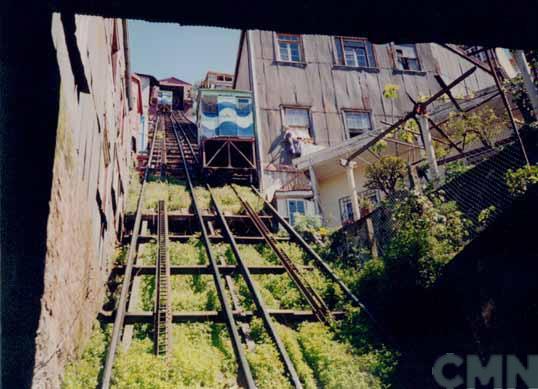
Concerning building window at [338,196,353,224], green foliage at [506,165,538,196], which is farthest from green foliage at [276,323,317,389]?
building window at [338,196,353,224]

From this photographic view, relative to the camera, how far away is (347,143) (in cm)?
1384

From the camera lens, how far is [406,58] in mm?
22109

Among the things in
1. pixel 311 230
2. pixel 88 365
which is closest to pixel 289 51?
pixel 311 230

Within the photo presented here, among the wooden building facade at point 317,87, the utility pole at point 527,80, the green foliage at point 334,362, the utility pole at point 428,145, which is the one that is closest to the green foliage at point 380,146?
the utility pole at point 428,145

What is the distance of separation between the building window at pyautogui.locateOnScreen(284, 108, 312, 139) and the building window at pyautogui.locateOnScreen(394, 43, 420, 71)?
20.6 ft

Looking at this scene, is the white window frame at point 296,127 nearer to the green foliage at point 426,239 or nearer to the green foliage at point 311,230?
the green foliage at point 311,230

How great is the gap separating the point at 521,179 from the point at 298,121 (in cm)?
1380

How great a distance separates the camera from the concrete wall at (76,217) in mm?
4148

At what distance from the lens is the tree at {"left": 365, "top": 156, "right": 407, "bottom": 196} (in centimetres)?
997

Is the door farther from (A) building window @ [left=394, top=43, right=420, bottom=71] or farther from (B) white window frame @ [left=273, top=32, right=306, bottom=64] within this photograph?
(A) building window @ [left=394, top=43, right=420, bottom=71]

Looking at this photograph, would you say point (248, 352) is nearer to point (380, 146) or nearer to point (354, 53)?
point (380, 146)

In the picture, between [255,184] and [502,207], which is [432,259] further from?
[255,184]

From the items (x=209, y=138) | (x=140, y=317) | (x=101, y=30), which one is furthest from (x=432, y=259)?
(x=209, y=138)

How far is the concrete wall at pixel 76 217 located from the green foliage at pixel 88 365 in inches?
5.2
